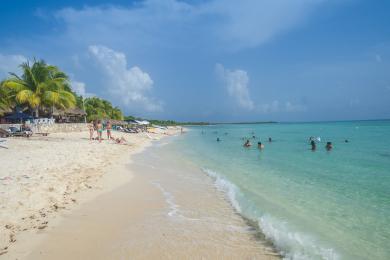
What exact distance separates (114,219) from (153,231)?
1132 millimetres

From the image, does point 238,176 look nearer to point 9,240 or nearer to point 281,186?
point 281,186

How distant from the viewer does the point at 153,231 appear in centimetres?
551

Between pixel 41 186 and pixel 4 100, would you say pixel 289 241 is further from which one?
pixel 4 100

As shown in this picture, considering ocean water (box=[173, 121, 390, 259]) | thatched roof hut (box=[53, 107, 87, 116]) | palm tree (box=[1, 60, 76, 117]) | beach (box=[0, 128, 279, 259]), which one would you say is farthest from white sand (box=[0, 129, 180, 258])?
thatched roof hut (box=[53, 107, 87, 116])

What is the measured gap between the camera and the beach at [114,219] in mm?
4664

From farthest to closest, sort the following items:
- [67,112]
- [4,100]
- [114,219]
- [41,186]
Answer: [67,112] < [4,100] < [41,186] < [114,219]

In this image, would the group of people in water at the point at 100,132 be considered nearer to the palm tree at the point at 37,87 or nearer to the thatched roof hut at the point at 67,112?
the palm tree at the point at 37,87

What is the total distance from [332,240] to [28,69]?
31.3 meters

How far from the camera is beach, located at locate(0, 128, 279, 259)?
466 centimetres

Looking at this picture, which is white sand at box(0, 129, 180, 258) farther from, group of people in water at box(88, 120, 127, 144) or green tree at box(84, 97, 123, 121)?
green tree at box(84, 97, 123, 121)

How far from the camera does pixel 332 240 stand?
5344mm

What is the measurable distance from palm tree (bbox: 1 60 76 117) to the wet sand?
2377cm

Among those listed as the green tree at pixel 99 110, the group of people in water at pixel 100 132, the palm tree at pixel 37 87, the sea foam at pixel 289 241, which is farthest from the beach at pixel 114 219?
the green tree at pixel 99 110

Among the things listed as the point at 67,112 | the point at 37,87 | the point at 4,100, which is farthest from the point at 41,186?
the point at 67,112
